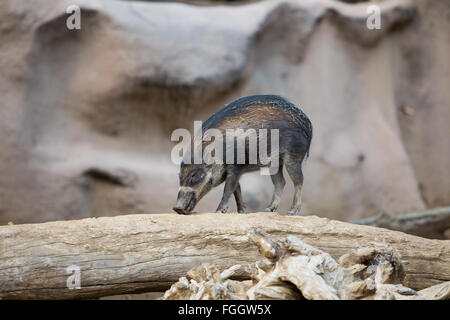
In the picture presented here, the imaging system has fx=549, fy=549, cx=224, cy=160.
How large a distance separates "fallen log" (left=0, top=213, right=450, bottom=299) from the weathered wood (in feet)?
6.98

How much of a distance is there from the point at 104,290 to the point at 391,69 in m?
5.01

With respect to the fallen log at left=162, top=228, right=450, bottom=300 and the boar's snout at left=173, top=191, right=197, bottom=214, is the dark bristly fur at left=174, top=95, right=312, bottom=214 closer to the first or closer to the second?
the boar's snout at left=173, top=191, right=197, bottom=214

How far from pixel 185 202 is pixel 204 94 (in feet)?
8.43

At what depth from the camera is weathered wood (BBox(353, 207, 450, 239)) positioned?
17.2 feet

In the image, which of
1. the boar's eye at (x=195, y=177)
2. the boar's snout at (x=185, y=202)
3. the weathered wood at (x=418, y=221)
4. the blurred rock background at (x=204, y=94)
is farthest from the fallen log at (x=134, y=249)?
the blurred rock background at (x=204, y=94)

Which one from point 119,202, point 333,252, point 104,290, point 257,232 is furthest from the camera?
point 119,202

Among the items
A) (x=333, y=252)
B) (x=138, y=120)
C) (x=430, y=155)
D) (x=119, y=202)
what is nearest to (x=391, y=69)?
(x=430, y=155)

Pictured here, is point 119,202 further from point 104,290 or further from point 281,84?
point 104,290

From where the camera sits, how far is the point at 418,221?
529 cm

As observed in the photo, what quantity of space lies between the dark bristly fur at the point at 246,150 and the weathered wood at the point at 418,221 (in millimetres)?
2154

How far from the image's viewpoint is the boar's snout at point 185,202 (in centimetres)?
313

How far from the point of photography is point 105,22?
17.4ft

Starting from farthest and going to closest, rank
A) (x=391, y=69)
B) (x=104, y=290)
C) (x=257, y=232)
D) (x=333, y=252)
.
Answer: (x=391, y=69) → (x=333, y=252) → (x=104, y=290) → (x=257, y=232)

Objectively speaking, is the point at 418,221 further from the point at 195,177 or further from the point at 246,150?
the point at 195,177
